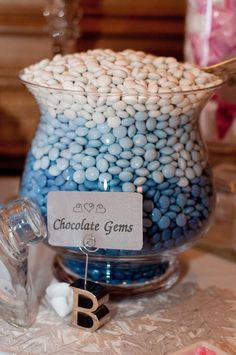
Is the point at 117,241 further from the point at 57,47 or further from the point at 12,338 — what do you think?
the point at 57,47

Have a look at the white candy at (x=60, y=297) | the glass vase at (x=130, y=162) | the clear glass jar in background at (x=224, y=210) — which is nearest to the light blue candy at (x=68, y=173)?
the glass vase at (x=130, y=162)

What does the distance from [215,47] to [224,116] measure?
0.09 meters

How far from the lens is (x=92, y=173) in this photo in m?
0.55

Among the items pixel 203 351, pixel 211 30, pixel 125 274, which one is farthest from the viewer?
pixel 211 30

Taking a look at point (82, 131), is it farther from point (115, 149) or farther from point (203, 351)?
point (203, 351)

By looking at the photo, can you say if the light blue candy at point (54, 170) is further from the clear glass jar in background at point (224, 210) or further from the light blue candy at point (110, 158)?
the clear glass jar in background at point (224, 210)

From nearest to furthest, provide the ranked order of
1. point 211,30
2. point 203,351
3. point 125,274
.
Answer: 1. point 203,351
2. point 125,274
3. point 211,30

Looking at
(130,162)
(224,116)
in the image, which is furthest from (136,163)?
(224,116)

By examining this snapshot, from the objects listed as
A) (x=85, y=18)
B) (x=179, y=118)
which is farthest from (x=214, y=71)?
(x=85, y=18)

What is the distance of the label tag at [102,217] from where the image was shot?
54cm

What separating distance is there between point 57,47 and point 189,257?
300 mm

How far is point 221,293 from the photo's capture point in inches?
24.2

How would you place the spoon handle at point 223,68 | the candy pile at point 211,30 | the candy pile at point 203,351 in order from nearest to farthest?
the candy pile at point 203,351 → the spoon handle at point 223,68 → the candy pile at point 211,30

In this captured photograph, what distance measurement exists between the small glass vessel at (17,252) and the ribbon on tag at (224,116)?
312 mm
